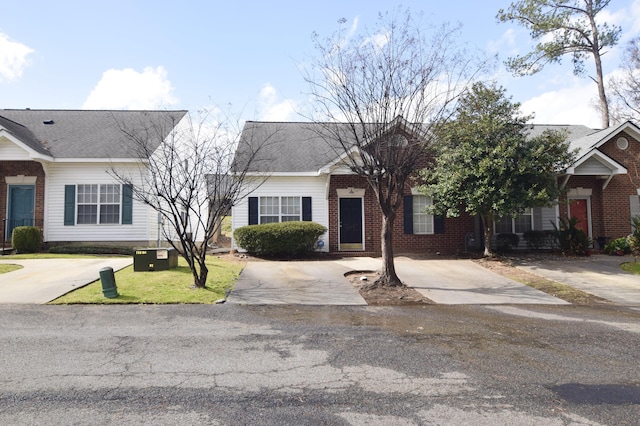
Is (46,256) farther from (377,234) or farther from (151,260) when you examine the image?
(377,234)

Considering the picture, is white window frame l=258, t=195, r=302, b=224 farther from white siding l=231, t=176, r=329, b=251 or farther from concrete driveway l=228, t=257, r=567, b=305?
concrete driveway l=228, t=257, r=567, b=305

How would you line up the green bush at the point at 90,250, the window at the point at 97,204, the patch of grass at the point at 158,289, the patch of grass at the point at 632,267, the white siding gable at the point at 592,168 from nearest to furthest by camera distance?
the patch of grass at the point at 158,289 < the patch of grass at the point at 632,267 < the green bush at the point at 90,250 < the white siding gable at the point at 592,168 < the window at the point at 97,204

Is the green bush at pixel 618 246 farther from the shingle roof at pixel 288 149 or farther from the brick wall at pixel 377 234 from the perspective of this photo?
the shingle roof at pixel 288 149

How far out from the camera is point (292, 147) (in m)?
18.0

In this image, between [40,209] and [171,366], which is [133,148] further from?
[171,366]

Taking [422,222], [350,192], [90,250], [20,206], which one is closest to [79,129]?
[20,206]

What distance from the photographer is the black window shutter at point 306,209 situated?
53.0 ft

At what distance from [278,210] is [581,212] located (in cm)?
1318

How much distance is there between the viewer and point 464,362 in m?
4.94

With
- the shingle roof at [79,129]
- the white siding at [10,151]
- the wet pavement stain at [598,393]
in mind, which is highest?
the shingle roof at [79,129]

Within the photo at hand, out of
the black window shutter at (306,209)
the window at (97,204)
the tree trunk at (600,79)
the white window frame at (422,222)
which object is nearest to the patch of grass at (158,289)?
the black window shutter at (306,209)

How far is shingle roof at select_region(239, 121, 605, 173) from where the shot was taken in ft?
53.3

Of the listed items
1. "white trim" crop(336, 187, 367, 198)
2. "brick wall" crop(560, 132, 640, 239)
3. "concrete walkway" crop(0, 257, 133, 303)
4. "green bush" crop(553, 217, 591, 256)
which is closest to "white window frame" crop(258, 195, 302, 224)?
"white trim" crop(336, 187, 367, 198)

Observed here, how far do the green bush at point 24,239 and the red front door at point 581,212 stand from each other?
871 inches
